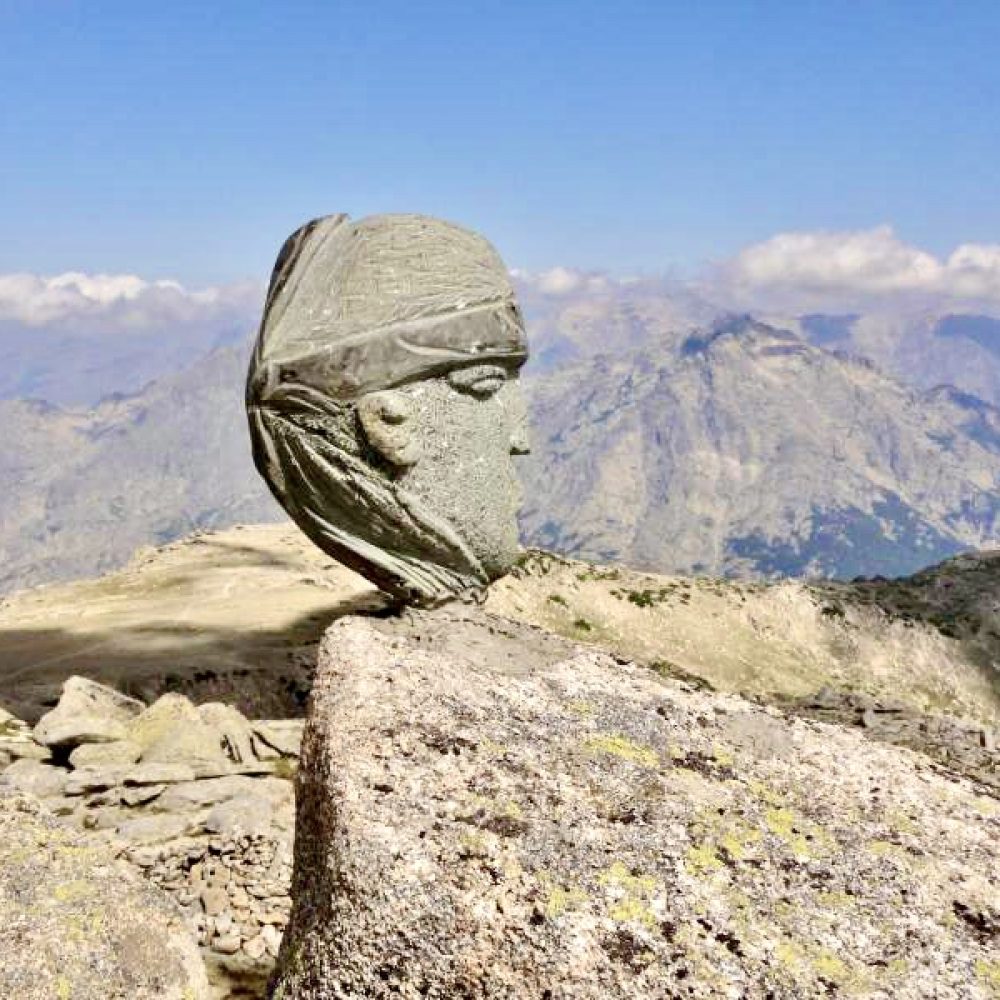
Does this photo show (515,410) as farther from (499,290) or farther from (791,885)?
(791,885)

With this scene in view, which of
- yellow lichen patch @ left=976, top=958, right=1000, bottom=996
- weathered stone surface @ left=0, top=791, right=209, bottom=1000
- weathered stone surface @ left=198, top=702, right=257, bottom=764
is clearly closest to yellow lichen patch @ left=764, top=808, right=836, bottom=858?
yellow lichen patch @ left=976, top=958, right=1000, bottom=996

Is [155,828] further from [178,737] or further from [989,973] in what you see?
[989,973]

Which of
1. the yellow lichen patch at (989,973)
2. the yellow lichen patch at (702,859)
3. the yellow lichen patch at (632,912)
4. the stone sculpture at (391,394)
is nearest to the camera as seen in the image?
the yellow lichen patch at (989,973)

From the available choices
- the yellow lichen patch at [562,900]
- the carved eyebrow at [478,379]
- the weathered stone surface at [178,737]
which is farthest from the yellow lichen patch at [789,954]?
the weathered stone surface at [178,737]

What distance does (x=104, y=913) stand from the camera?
6.75m

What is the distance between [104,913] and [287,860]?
2.94 m

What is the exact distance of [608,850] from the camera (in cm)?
461

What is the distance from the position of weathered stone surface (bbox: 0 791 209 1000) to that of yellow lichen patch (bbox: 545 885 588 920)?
12.5 feet

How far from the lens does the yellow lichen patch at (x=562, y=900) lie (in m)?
4.26

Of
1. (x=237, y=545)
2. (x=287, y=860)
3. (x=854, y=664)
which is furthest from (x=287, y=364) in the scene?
(x=237, y=545)

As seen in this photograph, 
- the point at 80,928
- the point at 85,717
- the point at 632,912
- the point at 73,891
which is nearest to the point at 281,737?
the point at 85,717

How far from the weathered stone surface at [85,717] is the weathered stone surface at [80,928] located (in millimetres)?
6284

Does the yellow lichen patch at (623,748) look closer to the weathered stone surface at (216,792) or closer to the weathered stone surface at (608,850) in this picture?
the weathered stone surface at (608,850)

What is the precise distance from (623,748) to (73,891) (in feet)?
14.8
